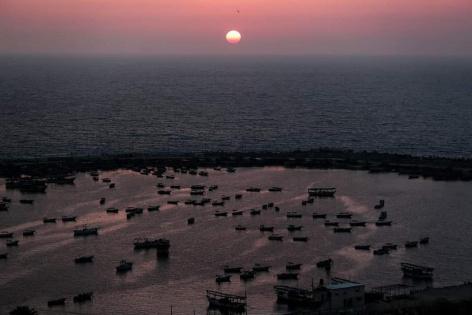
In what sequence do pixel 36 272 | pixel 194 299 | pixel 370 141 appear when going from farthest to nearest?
pixel 370 141 → pixel 36 272 → pixel 194 299

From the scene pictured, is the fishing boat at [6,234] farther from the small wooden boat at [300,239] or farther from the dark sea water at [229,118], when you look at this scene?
the dark sea water at [229,118]

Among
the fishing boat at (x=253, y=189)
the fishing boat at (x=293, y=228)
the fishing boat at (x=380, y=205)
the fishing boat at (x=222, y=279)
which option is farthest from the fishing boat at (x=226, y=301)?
the fishing boat at (x=253, y=189)

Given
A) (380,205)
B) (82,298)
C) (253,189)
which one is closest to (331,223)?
(380,205)

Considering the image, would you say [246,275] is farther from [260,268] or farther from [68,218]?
[68,218]

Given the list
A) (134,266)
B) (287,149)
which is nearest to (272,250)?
(134,266)

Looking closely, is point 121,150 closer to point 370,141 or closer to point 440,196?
point 370,141

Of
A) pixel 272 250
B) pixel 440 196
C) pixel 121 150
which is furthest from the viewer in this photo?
pixel 121 150
